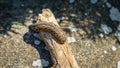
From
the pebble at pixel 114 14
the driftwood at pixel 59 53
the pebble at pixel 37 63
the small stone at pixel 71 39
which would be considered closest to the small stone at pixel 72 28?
the small stone at pixel 71 39

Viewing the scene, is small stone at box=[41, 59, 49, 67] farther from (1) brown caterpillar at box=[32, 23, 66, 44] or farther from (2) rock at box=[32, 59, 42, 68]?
(1) brown caterpillar at box=[32, 23, 66, 44]

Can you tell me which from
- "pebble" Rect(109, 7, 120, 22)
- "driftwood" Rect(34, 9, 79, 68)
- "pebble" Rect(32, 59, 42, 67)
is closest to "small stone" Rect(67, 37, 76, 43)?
"driftwood" Rect(34, 9, 79, 68)

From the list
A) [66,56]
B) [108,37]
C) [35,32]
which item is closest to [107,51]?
[108,37]

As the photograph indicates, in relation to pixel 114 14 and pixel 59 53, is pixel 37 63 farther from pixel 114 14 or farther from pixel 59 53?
pixel 114 14

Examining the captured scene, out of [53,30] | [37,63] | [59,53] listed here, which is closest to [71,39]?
[53,30]

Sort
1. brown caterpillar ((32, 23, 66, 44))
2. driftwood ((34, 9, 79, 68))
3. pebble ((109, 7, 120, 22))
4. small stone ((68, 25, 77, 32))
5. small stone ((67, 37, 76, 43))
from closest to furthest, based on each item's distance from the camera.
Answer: driftwood ((34, 9, 79, 68)) < brown caterpillar ((32, 23, 66, 44)) < small stone ((67, 37, 76, 43)) < small stone ((68, 25, 77, 32)) < pebble ((109, 7, 120, 22))

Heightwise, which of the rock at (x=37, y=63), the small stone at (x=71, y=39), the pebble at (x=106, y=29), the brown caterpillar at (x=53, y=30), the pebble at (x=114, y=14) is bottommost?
the rock at (x=37, y=63)

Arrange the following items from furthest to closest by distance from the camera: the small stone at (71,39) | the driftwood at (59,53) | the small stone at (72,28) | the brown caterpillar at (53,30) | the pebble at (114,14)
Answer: the pebble at (114,14)
the small stone at (72,28)
the small stone at (71,39)
the brown caterpillar at (53,30)
the driftwood at (59,53)

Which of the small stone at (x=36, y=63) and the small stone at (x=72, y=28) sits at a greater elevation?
the small stone at (x=72, y=28)

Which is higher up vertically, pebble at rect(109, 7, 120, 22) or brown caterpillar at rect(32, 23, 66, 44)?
brown caterpillar at rect(32, 23, 66, 44)

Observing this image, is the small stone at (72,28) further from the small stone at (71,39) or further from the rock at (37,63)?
the rock at (37,63)

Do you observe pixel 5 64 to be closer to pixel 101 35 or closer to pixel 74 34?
pixel 74 34
